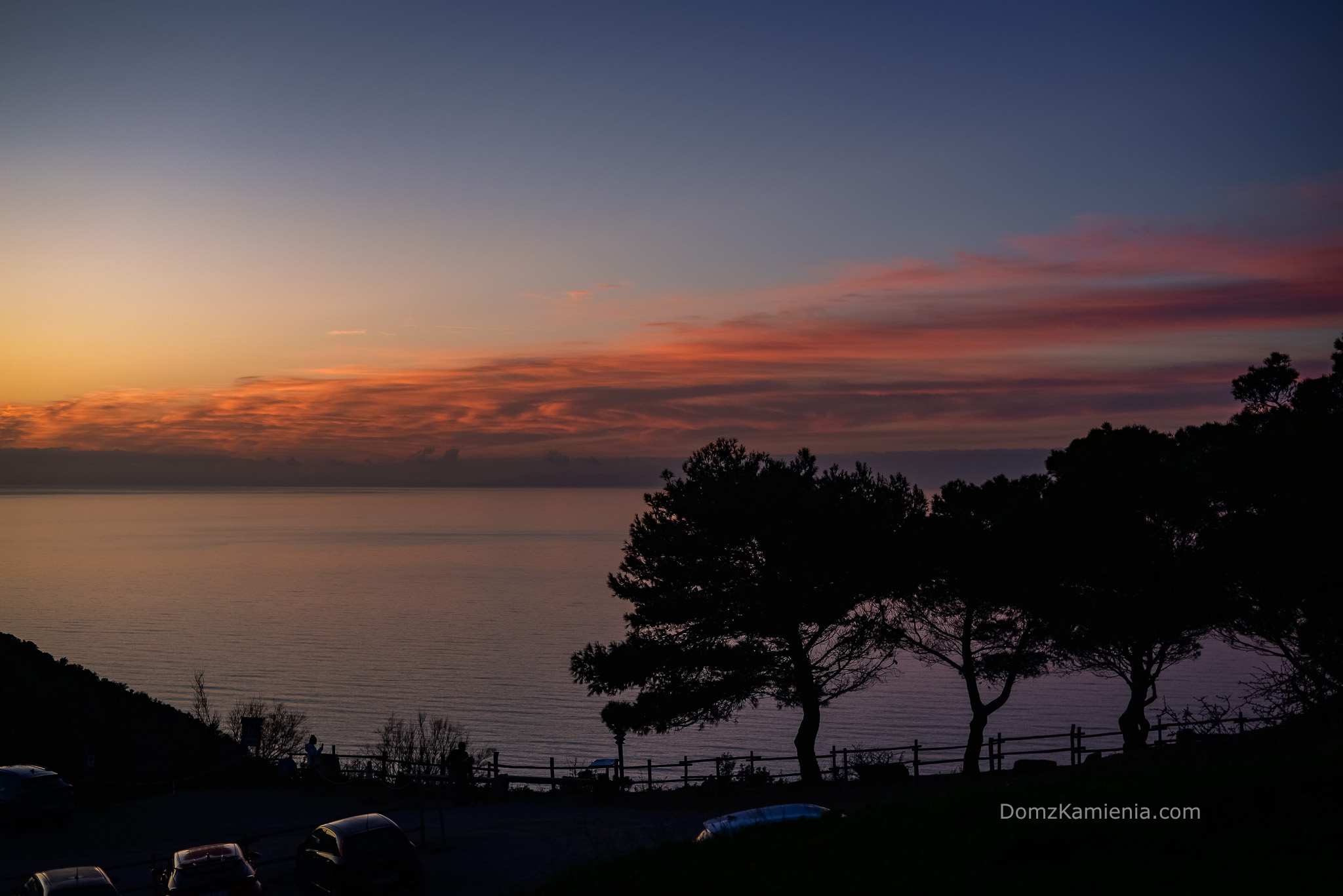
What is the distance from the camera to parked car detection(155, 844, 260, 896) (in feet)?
52.3

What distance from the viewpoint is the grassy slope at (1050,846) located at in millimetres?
10039

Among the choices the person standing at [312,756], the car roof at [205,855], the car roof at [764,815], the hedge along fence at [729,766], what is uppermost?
the car roof at [764,815]

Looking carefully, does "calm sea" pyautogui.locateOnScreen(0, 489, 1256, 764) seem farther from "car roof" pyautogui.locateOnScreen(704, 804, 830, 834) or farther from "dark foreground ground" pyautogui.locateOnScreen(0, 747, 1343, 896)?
"car roof" pyautogui.locateOnScreen(704, 804, 830, 834)

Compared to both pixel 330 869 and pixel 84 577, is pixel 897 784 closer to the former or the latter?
pixel 330 869

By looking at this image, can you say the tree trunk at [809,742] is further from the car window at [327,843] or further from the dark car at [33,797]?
the dark car at [33,797]

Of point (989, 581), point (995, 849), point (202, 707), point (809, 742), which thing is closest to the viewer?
point (995, 849)

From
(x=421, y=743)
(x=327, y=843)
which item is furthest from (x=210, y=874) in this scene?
(x=421, y=743)

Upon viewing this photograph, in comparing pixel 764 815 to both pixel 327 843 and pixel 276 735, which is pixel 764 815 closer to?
pixel 327 843

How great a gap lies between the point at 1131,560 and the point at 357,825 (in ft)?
73.1

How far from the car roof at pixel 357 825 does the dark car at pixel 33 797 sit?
33.5ft

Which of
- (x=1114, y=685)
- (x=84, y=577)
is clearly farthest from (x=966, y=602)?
(x=84, y=577)

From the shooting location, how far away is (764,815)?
16.1m

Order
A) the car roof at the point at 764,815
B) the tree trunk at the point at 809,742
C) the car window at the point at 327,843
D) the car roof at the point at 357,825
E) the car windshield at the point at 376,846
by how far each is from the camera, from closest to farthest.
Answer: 1. the car roof at the point at 764,815
2. the car windshield at the point at 376,846
3. the car window at the point at 327,843
4. the car roof at the point at 357,825
5. the tree trunk at the point at 809,742

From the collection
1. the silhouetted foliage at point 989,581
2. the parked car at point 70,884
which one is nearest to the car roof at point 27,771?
the parked car at point 70,884
